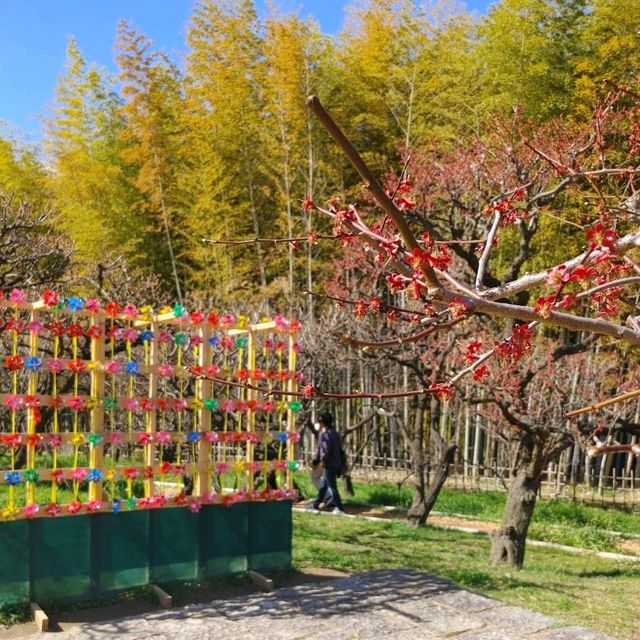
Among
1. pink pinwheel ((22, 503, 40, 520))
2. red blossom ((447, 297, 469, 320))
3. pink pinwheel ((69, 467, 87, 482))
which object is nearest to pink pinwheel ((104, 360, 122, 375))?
pink pinwheel ((69, 467, 87, 482))

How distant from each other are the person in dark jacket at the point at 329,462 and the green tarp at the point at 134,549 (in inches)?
119

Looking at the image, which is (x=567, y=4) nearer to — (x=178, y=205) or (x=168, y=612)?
(x=178, y=205)

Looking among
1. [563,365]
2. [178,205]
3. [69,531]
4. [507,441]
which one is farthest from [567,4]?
[69,531]

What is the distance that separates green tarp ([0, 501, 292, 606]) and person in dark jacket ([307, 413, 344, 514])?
119 inches

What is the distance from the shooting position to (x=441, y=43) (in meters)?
12.8

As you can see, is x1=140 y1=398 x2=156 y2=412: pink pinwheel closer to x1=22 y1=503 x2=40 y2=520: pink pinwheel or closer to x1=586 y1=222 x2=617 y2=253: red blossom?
x1=22 y1=503 x2=40 y2=520: pink pinwheel

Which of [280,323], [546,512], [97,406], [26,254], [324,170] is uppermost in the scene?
[324,170]

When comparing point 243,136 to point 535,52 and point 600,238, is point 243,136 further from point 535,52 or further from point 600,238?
point 600,238

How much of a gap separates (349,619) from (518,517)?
218 cm

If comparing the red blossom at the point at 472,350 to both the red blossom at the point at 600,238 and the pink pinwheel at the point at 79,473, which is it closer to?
the red blossom at the point at 600,238

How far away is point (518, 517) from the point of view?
20.9 feet

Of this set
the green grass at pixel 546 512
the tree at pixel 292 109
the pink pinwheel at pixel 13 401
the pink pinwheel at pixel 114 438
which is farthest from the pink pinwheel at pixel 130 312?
the tree at pixel 292 109

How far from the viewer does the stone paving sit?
14.4 ft

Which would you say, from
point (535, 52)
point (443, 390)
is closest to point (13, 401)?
point (443, 390)
